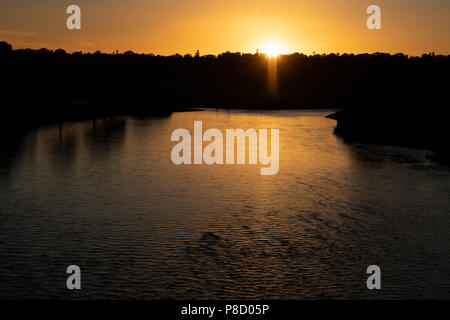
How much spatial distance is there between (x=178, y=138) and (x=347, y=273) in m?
53.3

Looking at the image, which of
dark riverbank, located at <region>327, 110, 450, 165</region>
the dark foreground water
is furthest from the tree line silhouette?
the dark foreground water

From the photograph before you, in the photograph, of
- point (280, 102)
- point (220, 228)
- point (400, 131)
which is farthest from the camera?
point (280, 102)

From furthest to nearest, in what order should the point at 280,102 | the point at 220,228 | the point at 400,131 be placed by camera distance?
the point at 280,102 → the point at 400,131 → the point at 220,228

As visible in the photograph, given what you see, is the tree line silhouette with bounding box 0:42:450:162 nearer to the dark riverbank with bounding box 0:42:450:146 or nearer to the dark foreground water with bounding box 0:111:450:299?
the dark riverbank with bounding box 0:42:450:146

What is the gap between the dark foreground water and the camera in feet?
64.1

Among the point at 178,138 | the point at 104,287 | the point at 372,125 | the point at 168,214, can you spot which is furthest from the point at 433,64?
→ the point at 104,287

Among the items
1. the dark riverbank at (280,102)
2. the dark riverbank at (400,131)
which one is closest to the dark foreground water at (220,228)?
the dark riverbank at (400,131)

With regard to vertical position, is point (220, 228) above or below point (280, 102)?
below

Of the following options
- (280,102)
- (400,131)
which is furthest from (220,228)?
(280,102)

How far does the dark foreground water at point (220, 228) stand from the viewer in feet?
64.1

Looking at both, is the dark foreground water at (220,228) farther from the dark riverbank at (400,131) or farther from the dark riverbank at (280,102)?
the dark riverbank at (280,102)

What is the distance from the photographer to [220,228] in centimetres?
2753

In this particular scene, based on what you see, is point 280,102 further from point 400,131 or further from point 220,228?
→ point 220,228

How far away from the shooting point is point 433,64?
87.1 m
